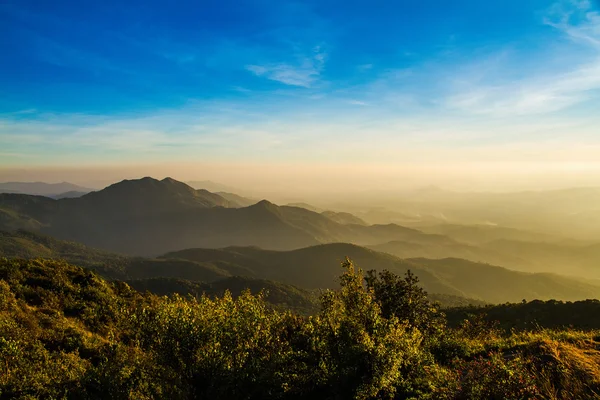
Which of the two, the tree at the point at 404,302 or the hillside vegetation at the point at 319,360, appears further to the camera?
the tree at the point at 404,302

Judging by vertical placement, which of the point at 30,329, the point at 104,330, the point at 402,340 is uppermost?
the point at 402,340

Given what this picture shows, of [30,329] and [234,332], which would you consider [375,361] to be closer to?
[234,332]

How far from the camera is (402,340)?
1119 cm

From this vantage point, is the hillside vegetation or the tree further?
the tree

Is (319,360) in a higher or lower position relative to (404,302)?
lower

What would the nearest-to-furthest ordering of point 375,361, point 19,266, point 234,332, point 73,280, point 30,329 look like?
point 375,361 < point 234,332 < point 30,329 < point 19,266 < point 73,280

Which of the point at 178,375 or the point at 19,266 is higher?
the point at 178,375

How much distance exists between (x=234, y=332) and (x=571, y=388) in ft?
38.0

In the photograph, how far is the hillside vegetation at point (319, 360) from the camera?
10180 mm

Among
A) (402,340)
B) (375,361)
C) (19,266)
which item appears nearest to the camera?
(375,361)

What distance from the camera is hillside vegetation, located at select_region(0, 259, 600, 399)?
1018cm


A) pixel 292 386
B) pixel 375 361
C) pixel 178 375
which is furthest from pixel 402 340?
pixel 178 375

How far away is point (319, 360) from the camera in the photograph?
1171 cm

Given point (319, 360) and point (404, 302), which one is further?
point (404, 302)
